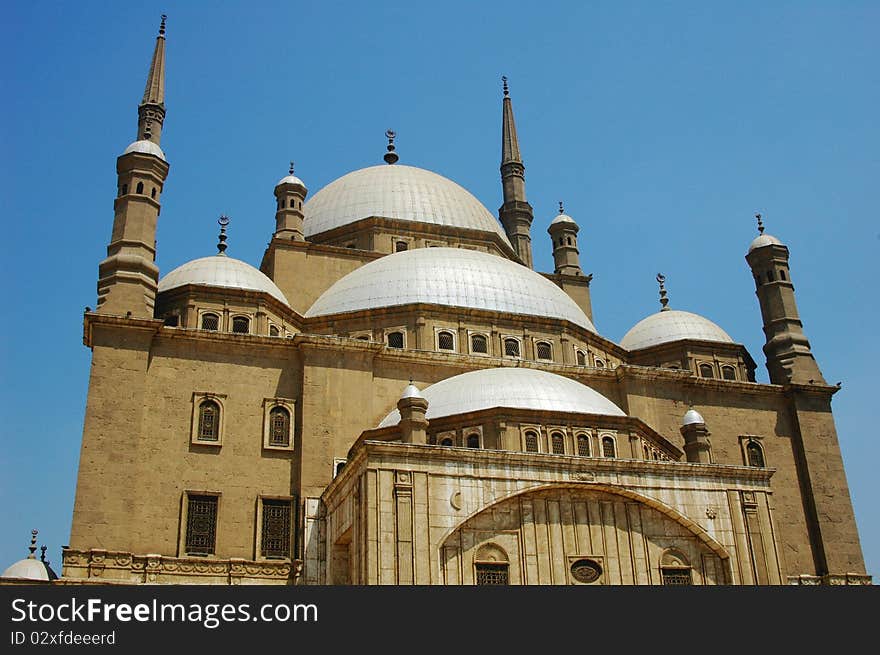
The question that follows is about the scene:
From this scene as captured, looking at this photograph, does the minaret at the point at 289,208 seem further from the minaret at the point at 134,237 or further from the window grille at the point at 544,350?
the window grille at the point at 544,350

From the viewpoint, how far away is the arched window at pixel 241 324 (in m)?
25.8

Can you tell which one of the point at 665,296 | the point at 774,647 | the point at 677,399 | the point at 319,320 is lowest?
the point at 774,647

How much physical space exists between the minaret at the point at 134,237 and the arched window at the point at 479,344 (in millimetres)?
8616

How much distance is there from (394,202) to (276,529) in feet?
51.9

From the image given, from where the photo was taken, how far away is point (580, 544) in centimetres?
1811

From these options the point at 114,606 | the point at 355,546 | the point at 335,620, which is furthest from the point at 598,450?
the point at 114,606

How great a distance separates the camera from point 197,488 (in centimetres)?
2097

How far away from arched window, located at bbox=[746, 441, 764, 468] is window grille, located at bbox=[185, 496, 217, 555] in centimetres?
1469

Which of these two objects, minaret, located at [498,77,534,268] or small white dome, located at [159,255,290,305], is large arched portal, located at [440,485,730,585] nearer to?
small white dome, located at [159,255,290,305]

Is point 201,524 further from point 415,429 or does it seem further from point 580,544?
point 580,544

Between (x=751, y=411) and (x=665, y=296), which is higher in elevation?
(x=665, y=296)

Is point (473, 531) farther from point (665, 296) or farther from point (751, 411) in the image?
point (665, 296)

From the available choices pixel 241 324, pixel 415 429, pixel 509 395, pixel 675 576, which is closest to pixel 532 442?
pixel 509 395

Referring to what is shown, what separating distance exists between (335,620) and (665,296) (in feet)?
83.7
